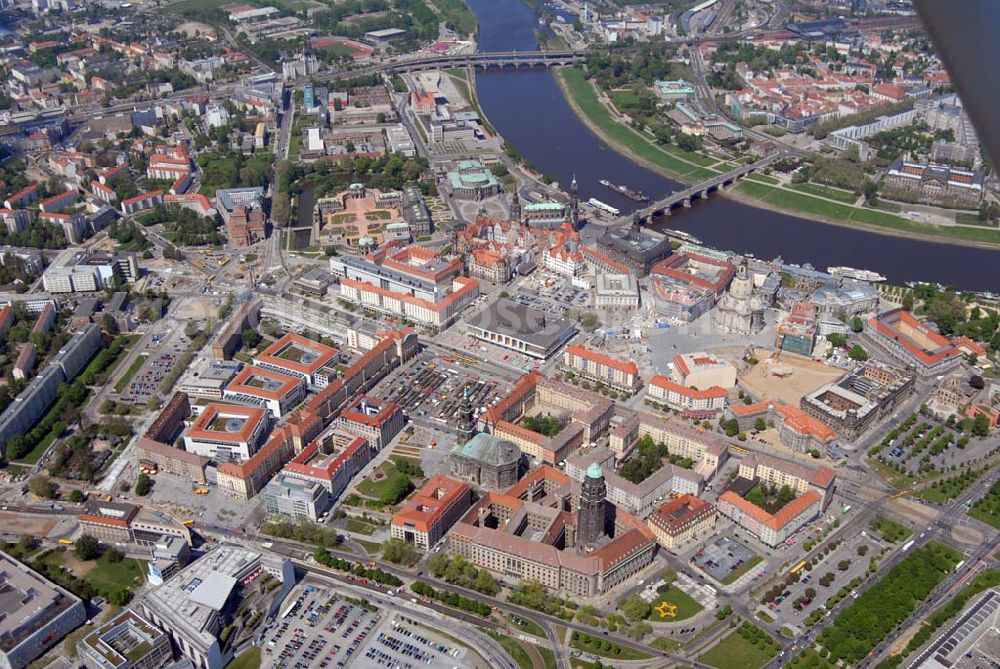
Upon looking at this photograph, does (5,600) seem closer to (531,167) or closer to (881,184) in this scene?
(531,167)

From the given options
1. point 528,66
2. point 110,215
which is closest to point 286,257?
point 110,215

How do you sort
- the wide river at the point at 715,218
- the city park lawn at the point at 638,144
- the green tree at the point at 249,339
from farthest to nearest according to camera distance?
the city park lawn at the point at 638,144
the wide river at the point at 715,218
the green tree at the point at 249,339

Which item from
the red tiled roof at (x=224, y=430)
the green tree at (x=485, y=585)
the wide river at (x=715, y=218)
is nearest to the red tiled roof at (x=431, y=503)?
the green tree at (x=485, y=585)

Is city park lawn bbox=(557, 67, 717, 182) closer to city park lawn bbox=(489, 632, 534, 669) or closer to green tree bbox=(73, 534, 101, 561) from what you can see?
city park lawn bbox=(489, 632, 534, 669)

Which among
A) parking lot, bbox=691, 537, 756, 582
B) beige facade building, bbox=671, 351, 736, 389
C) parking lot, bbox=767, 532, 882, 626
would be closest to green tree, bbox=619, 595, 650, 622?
parking lot, bbox=691, 537, 756, 582

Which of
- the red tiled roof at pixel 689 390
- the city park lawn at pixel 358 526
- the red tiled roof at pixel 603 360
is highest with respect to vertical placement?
the red tiled roof at pixel 603 360

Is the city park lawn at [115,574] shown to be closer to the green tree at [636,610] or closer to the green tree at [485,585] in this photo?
the green tree at [485,585]

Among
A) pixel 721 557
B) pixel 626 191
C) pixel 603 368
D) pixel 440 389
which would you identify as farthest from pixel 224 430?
pixel 626 191
